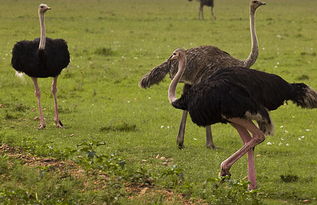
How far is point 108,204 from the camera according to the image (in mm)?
6660

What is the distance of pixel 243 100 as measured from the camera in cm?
730

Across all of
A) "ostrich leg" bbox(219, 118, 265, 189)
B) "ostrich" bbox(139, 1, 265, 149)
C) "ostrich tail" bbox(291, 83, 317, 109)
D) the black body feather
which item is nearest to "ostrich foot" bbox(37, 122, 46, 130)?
"ostrich" bbox(139, 1, 265, 149)

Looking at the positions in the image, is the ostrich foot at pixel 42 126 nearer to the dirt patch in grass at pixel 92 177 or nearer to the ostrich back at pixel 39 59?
the ostrich back at pixel 39 59

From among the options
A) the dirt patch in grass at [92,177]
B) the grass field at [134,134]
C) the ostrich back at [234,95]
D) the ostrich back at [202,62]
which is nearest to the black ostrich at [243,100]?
the ostrich back at [234,95]

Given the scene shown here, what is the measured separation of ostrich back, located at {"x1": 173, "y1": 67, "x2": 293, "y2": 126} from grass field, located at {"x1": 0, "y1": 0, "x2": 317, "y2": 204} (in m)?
0.71

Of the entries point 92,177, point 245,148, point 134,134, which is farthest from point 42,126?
point 245,148

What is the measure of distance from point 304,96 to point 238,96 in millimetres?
870

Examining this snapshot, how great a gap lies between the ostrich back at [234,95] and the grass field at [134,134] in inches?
27.8

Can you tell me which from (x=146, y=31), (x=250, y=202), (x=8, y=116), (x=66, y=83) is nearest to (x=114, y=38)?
(x=146, y=31)

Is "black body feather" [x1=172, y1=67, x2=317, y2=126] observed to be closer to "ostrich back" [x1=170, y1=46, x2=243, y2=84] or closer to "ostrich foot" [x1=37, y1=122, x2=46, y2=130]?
"ostrich back" [x1=170, y1=46, x2=243, y2=84]

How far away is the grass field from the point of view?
7.18m

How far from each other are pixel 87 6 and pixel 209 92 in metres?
33.2

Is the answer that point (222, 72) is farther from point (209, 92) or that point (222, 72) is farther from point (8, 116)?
point (8, 116)

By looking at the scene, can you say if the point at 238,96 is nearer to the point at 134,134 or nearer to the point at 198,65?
the point at 198,65
